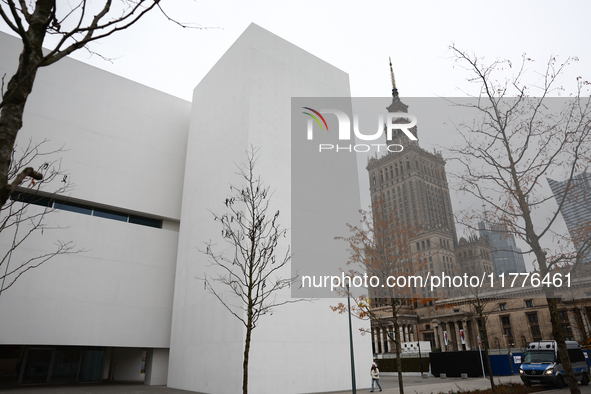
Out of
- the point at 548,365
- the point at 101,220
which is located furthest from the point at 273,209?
the point at 548,365

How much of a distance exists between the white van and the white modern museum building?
8718 millimetres

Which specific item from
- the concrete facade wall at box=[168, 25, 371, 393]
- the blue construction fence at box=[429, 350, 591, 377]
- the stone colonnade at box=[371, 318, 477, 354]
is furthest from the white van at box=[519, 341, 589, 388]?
the stone colonnade at box=[371, 318, 477, 354]

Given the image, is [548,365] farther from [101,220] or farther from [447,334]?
[447,334]

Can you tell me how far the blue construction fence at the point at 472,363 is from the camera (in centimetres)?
3130

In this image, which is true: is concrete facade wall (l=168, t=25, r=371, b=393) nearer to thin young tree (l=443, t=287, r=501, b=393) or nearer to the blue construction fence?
thin young tree (l=443, t=287, r=501, b=393)

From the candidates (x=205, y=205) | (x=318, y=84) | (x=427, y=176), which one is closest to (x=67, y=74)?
(x=205, y=205)

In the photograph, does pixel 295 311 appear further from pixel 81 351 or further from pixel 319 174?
pixel 81 351

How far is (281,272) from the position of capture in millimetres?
20469

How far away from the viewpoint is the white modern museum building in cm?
2053

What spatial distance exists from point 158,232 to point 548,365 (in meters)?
25.7

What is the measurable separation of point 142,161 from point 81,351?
14539 mm

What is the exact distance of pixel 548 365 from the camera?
20.2 metres

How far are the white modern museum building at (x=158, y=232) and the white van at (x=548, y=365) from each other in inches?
343

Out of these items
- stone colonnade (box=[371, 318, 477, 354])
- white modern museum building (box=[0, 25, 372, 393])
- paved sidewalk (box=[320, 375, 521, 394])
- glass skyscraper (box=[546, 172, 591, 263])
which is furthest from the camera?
stone colonnade (box=[371, 318, 477, 354])
